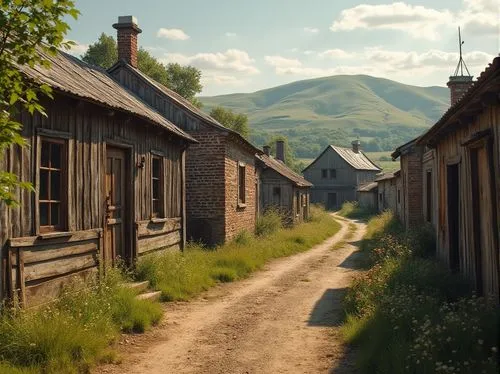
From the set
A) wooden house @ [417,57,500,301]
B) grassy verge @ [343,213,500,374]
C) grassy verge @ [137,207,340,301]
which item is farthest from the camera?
grassy verge @ [137,207,340,301]

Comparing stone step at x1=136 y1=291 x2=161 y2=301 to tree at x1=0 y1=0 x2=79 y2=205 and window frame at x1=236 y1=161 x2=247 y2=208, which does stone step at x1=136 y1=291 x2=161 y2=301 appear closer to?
tree at x1=0 y1=0 x2=79 y2=205

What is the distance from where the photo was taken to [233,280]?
11.4 m

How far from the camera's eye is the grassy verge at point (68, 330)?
519 centimetres

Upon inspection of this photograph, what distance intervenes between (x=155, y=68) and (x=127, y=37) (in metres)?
21.6

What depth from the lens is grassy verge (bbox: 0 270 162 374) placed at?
5.19 metres

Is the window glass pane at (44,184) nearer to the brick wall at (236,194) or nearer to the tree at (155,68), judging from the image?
the brick wall at (236,194)

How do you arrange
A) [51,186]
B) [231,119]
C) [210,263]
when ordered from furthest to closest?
[231,119], [210,263], [51,186]

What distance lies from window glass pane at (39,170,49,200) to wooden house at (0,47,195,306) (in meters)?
0.01

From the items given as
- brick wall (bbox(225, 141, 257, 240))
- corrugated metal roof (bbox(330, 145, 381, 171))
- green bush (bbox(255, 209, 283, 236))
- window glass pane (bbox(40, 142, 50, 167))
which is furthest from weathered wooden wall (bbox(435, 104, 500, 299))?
corrugated metal roof (bbox(330, 145, 381, 171))

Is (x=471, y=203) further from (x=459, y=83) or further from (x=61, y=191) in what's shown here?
(x=459, y=83)

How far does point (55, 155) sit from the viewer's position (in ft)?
24.1

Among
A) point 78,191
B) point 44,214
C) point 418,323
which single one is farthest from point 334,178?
point 418,323

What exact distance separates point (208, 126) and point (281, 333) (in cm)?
872

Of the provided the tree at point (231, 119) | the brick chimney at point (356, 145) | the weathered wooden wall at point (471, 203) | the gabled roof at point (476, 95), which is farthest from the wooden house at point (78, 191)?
the brick chimney at point (356, 145)
